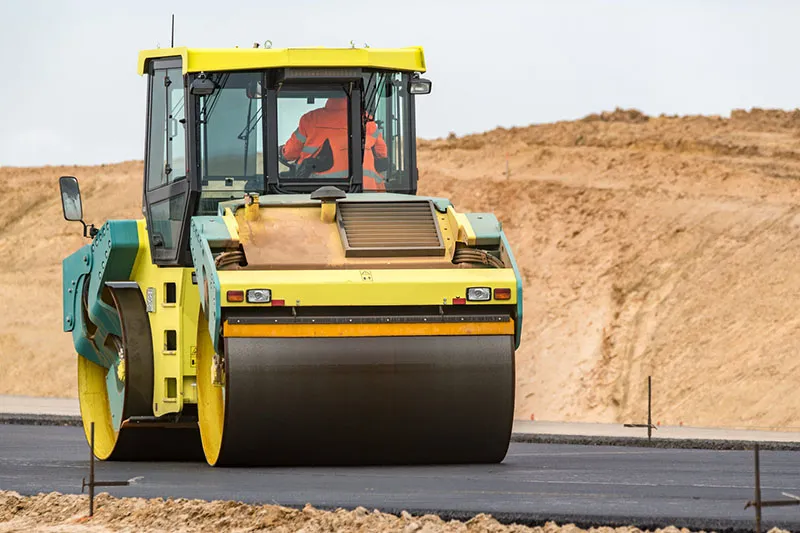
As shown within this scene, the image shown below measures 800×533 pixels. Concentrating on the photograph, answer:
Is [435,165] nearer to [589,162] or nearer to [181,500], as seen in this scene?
[589,162]

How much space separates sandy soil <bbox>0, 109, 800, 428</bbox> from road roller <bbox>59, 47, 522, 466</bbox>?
16.3 m

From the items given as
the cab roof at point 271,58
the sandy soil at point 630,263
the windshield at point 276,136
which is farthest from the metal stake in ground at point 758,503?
the sandy soil at point 630,263

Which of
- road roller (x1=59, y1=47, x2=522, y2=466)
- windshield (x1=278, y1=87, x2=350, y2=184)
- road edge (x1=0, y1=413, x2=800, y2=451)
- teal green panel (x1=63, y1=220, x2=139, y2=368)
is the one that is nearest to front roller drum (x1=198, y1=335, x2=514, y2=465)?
road roller (x1=59, y1=47, x2=522, y2=466)

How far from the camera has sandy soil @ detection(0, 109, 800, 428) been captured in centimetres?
3188

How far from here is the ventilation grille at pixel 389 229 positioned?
12.4m

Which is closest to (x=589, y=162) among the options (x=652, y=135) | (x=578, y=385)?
(x=652, y=135)

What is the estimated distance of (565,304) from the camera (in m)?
37.3

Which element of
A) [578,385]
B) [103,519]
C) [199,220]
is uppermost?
[199,220]

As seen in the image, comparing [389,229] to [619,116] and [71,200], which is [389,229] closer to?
[71,200]

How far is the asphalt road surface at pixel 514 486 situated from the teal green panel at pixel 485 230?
183cm

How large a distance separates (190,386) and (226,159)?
6.78 feet

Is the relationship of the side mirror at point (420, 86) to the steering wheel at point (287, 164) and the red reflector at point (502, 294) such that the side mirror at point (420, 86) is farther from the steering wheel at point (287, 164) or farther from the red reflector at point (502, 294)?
the red reflector at point (502, 294)

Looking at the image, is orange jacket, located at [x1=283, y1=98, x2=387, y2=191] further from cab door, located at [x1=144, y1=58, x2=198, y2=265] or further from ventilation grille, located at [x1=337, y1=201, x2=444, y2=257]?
ventilation grille, located at [x1=337, y1=201, x2=444, y2=257]

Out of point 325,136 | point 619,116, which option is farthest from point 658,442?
point 619,116
